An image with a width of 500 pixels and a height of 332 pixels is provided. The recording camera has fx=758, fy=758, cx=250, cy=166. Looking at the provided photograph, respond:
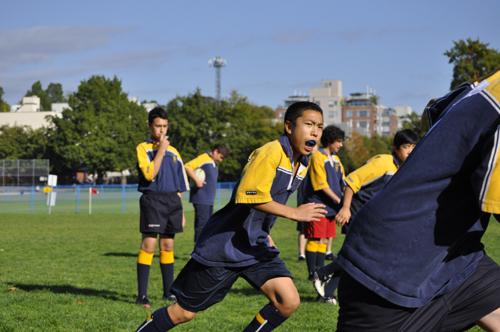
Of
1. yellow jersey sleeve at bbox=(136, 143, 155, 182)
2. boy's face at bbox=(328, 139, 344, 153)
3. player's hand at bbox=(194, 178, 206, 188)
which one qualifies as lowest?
player's hand at bbox=(194, 178, 206, 188)

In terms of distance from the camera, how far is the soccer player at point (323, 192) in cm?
1033

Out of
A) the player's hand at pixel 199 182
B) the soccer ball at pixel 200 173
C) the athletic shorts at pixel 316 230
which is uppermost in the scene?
the soccer ball at pixel 200 173

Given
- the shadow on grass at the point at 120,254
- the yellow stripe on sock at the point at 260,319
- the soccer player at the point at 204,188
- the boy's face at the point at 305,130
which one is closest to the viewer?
the boy's face at the point at 305,130

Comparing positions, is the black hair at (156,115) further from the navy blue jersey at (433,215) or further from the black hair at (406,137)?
the navy blue jersey at (433,215)

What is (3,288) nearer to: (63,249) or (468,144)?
(63,249)

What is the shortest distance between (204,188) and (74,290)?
560 cm

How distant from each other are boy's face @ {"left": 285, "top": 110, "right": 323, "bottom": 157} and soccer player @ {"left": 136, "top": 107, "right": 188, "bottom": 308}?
132 inches

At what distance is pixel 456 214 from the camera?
299 centimetres

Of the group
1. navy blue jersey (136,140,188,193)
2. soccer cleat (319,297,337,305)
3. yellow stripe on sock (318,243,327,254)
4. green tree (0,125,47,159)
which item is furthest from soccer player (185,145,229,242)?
green tree (0,125,47,159)

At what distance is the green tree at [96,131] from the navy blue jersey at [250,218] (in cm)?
7880

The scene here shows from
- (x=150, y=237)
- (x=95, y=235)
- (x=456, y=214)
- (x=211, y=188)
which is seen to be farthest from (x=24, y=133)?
(x=456, y=214)

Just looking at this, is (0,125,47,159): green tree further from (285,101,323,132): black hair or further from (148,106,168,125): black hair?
(285,101,323,132): black hair

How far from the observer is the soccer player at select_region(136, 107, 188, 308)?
8.53 metres

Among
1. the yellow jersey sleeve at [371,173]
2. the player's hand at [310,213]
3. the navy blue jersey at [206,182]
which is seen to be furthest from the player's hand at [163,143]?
the navy blue jersey at [206,182]
